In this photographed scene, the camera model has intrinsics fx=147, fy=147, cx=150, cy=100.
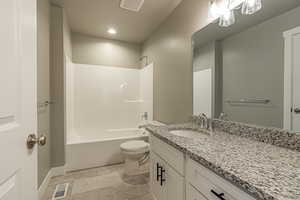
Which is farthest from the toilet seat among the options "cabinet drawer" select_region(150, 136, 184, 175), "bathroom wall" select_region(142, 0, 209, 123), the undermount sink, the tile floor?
the undermount sink

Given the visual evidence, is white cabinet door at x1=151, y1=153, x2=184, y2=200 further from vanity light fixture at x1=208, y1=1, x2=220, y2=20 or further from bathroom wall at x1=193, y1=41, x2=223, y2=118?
vanity light fixture at x1=208, y1=1, x2=220, y2=20

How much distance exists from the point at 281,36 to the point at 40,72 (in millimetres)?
2243

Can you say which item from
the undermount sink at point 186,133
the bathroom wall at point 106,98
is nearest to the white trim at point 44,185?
the bathroom wall at point 106,98

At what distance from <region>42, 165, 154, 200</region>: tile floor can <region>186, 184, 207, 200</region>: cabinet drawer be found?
35.9 inches

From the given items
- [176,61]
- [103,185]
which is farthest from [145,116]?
[103,185]

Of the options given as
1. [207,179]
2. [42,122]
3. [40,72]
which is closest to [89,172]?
[42,122]

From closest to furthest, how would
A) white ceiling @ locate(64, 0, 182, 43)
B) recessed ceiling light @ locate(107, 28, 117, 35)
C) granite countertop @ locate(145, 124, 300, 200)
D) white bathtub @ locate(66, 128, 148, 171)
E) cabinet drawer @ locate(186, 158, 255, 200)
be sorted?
Result: granite countertop @ locate(145, 124, 300, 200) → cabinet drawer @ locate(186, 158, 255, 200) → white ceiling @ locate(64, 0, 182, 43) → white bathtub @ locate(66, 128, 148, 171) → recessed ceiling light @ locate(107, 28, 117, 35)

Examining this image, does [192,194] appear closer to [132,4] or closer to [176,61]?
[176,61]

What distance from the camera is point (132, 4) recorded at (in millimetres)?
1992

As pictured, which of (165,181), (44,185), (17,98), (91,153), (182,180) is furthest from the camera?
(91,153)

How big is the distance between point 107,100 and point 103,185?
192 centimetres

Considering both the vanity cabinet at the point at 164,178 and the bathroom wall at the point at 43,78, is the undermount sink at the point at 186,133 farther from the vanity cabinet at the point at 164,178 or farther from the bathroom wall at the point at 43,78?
the bathroom wall at the point at 43,78

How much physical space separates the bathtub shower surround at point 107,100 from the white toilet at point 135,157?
0.49m

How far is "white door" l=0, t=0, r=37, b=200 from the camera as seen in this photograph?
0.53m
